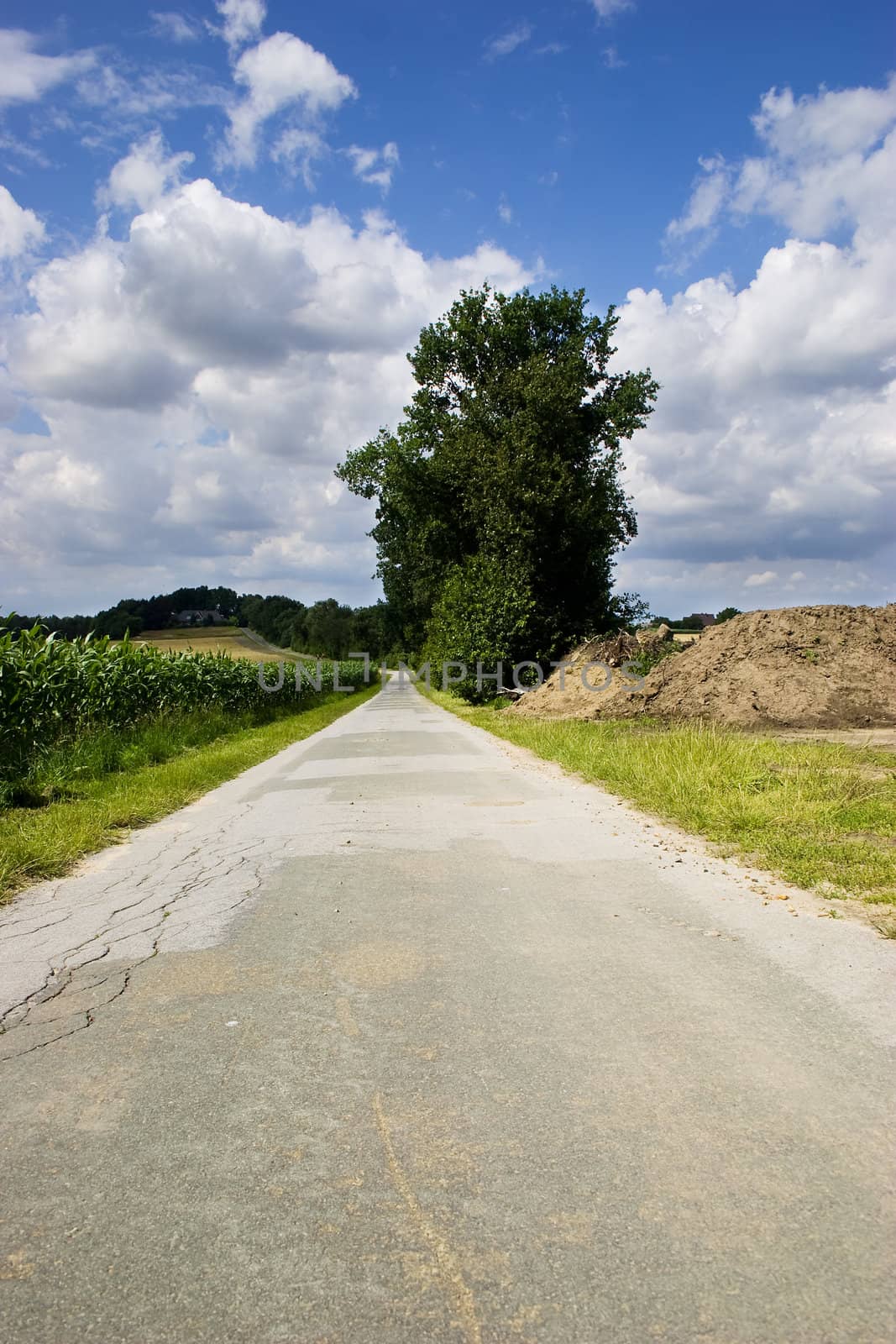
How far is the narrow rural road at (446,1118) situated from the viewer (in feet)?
6.77

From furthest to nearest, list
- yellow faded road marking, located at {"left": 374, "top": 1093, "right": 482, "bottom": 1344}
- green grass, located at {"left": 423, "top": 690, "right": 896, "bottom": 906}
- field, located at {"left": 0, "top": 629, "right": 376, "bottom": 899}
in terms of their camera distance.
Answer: field, located at {"left": 0, "top": 629, "right": 376, "bottom": 899} → green grass, located at {"left": 423, "top": 690, "right": 896, "bottom": 906} → yellow faded road marking, located at {"left": 374, "top": 1093, "right": 482, "bottom": 1344}

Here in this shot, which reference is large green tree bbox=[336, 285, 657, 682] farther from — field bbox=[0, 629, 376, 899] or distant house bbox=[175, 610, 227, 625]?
distant house bbox=[175, 610, 227, 625]

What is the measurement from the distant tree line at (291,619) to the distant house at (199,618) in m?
0.14

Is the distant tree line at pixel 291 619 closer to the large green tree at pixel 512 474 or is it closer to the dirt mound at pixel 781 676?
the large green tree at pixel 512 474

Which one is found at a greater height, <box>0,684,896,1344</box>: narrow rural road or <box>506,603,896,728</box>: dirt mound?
<box>506,603,896,728</box>: dirt mound

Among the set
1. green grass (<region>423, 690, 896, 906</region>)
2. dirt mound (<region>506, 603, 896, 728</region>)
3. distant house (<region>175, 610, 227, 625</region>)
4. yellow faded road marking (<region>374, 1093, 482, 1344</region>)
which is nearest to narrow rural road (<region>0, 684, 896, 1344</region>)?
yellow faded road marking (<region>374, 1093, 482, 1344</region>)

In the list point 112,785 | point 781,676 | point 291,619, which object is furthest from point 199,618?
point 112,785

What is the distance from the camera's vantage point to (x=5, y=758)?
432 inches

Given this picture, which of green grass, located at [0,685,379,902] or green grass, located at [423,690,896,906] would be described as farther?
green grass, located at [0,685,379,902]

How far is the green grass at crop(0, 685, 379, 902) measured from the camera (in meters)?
6.97

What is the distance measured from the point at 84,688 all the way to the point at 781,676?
14.4 meters

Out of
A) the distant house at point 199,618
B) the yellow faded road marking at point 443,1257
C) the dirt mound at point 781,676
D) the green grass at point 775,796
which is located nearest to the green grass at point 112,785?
the yellow faded road marking at point 443,1257

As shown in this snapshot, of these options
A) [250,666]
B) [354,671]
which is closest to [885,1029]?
[250,666]

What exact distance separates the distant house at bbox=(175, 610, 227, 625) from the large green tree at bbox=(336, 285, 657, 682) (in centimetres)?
5475
